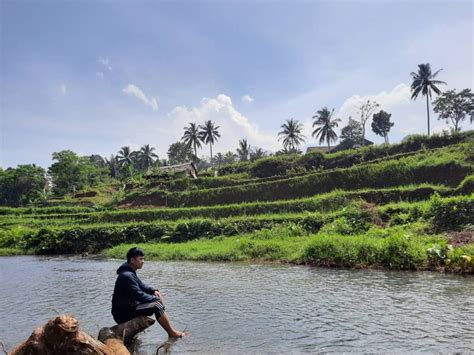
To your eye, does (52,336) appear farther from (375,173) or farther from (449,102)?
(449,102)

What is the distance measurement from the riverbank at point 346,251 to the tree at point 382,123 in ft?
222

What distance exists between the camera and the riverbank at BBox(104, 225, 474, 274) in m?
15.4

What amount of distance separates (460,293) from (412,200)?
19349 mm

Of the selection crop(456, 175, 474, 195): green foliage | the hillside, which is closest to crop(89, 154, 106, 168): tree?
the hillside

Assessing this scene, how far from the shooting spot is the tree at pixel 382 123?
281 ft

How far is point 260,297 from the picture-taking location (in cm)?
1238

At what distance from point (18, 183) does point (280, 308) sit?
275 feet

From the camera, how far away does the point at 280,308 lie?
1089 centimetres

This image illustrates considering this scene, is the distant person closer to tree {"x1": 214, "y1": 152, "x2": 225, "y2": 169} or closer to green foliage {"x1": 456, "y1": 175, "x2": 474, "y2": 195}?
green foliage {"x1": 456, "y1": 175, "x2": 474, "y2": 195}

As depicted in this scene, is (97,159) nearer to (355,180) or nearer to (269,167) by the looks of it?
(269,167)

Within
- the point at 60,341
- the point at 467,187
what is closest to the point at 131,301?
the point at 60,341

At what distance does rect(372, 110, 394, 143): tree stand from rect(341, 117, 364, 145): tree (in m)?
4.54

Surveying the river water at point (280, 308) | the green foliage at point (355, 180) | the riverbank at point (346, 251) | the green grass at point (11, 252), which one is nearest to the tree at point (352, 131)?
the green foliage at point (355, 180)

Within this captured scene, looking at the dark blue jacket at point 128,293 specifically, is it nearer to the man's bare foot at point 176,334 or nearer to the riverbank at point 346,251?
the man's bare foot at point 176,334
